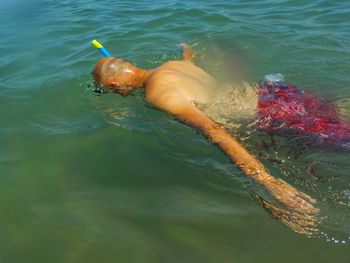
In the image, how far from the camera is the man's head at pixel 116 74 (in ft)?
13.5

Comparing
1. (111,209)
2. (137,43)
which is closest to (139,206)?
(111,209)

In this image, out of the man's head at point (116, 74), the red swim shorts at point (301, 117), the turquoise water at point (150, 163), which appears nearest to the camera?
the turquoise water at point (150, 163)

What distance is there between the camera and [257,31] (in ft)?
22.0

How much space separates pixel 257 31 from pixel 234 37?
367 mm

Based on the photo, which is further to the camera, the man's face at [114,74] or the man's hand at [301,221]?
the man's face at [114,74]

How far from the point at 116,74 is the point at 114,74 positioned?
2cm

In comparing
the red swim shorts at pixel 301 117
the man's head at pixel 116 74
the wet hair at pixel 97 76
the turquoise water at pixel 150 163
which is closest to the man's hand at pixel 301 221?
the turquoise water at pixel 150 163

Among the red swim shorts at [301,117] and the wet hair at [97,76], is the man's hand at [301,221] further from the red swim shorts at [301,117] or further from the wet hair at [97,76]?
the wet hair at [97,76]

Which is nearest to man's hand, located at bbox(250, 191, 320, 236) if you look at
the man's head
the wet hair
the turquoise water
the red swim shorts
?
the turquoise water

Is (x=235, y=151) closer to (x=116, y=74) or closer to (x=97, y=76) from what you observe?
(x=116, y=74)

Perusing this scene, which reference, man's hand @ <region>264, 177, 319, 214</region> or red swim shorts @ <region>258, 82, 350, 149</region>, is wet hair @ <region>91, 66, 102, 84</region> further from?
man's hand @ <region>264, 177, 319, 214</region>

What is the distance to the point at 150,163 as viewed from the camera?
3.71 m

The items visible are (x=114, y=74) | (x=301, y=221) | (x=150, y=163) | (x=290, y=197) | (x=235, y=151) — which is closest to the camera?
(x=290, y=197)

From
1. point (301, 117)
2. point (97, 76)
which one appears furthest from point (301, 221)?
point (97, 76)
